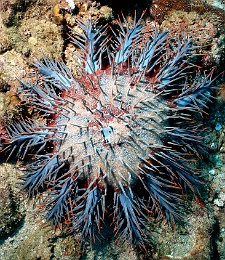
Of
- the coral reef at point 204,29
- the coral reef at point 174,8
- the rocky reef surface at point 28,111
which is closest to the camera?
the rocky reef surface at point 28,111

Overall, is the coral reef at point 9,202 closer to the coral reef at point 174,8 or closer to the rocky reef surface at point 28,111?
the rocky reef surface at point 28,111

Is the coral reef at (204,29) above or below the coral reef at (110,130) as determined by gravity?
above

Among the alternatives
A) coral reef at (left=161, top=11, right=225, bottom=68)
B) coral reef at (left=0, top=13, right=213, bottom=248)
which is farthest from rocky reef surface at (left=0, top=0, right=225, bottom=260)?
coral reef at (left=0, top=13, right=213, bottom=248)

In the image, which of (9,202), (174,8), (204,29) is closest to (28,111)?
(9,202)

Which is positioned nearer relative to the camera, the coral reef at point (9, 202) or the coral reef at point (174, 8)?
Answer: the coral reef at point (9, 202)

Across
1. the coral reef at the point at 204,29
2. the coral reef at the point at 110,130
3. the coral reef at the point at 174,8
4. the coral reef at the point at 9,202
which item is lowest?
the coral reef at the point at 9,202

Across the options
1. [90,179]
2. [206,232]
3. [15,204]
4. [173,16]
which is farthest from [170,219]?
[173,16]

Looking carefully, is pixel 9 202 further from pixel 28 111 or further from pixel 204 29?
pixel 204 29

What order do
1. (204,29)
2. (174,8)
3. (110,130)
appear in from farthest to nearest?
(174,8) → (204,29) → (110,130)

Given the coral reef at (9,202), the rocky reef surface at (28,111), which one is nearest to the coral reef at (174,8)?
the rocky reef surface at (28,111)
